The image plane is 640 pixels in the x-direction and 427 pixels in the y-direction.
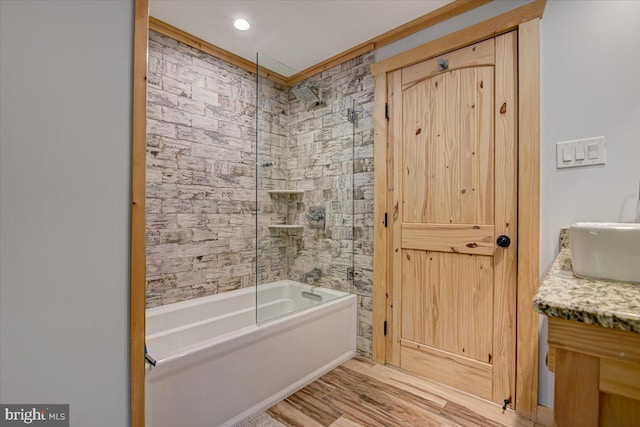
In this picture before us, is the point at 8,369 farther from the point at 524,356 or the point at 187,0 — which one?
the point at 524,356

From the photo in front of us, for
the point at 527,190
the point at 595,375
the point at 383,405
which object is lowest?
the point at 383,405

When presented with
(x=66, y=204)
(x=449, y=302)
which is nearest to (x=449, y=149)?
(x=449, y=302)

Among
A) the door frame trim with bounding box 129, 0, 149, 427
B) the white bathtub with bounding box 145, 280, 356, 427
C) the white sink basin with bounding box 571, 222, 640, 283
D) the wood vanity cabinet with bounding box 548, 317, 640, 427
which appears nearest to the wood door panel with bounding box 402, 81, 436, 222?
the white bathtub with bounding box 145, 280, 356, 427

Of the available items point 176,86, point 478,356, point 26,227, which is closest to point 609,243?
point 478,356

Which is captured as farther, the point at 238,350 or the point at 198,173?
the point at 198,173

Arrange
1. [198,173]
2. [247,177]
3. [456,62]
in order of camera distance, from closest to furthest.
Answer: [456,62]
[198,173]
[247,177]

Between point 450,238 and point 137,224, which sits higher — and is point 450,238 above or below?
below

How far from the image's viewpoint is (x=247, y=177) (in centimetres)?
262

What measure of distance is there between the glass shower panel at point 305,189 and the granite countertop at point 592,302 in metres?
1.69

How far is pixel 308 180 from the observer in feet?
8.41

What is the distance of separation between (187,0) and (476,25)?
5.97ft

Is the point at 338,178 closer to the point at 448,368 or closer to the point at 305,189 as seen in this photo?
the point at 305,189

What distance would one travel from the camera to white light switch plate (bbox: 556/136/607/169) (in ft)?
4.73

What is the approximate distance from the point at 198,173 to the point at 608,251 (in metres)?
2.34
